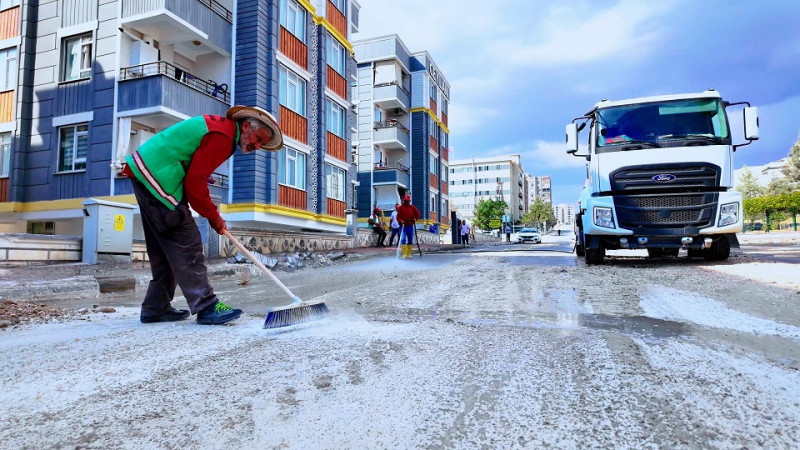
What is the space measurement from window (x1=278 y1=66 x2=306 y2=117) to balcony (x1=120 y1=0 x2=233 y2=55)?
1.97 metres

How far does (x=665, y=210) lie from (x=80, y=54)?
15.6m

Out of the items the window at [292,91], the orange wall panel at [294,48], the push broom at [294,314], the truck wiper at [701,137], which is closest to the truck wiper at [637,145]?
the truck wiper at [701,137]

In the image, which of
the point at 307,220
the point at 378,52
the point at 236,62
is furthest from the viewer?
the point at 378,52

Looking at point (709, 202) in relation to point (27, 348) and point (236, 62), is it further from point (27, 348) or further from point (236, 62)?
point (236, 62)

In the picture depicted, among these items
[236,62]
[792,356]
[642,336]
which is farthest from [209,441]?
[236,62]

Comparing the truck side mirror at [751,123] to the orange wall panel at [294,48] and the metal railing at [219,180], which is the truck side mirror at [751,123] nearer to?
the metal railing at [219,180]

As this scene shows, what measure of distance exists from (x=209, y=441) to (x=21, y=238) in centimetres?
858

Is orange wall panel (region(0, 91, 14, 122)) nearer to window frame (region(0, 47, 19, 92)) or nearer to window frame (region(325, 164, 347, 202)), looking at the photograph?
window frame (region(0, 47, 19, 92))

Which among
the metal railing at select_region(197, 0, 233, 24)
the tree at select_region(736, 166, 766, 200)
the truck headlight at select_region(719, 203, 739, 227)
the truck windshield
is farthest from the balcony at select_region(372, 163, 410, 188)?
the tree at select_region(736, 166, 766, 200)

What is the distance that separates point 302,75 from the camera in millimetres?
17141

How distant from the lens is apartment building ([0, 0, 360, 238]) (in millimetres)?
12711

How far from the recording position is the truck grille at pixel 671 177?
23.7 feet

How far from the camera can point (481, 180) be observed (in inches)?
4003

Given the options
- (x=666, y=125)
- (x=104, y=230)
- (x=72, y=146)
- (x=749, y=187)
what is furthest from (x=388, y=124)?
(x=749, y=187)
